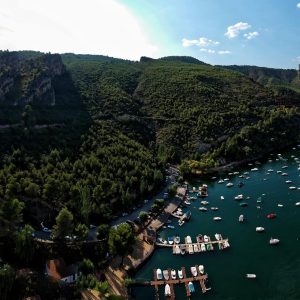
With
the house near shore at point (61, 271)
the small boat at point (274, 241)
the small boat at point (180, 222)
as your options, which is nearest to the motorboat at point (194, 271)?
the small boat at point (274, 241)

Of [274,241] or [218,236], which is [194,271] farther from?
[274,241]

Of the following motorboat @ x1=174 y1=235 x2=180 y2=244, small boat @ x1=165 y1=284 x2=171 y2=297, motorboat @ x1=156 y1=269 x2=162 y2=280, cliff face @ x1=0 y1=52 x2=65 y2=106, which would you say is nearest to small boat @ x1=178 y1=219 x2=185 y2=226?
motorboat @ x1=174 y1=235 x2=180 y2=244

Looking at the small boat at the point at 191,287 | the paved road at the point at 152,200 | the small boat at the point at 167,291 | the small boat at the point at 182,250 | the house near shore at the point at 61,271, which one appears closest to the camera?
the small boat at the point at 167,291

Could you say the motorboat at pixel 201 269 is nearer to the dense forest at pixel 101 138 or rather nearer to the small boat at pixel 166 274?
the small boat at pixel 166 274

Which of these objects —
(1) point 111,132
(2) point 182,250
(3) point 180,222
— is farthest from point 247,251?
(1) point 111,132

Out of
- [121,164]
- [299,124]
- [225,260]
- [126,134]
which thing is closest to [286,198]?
[225,260]

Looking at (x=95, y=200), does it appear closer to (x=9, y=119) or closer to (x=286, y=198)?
(x=9, y=119)
